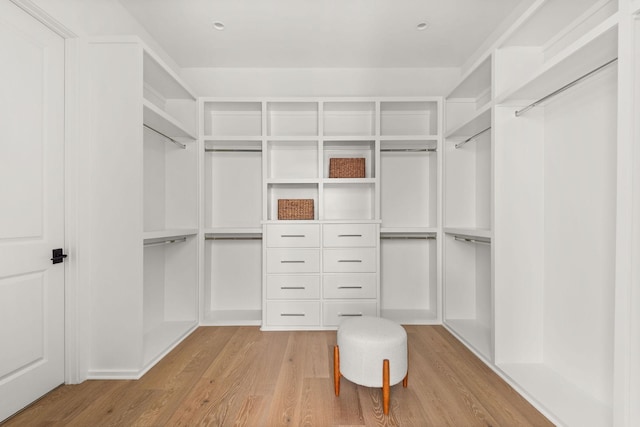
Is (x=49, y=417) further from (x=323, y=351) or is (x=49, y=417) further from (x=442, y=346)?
(x=442, y=346)

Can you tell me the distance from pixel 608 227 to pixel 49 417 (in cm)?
322

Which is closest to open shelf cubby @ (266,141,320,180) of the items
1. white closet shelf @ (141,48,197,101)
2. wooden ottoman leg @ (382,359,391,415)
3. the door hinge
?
white closet shelf @ (141,48,197,101)

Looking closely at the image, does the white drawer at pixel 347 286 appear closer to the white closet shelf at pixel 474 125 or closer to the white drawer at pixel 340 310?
the white drawer at pixel 340 310

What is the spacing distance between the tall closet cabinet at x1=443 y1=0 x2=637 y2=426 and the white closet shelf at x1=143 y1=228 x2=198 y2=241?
2.46 m

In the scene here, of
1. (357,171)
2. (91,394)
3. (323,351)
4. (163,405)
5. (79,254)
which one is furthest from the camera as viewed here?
(357,171)

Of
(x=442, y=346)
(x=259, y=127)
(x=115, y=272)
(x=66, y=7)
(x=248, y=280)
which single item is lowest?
(x=442, y=346)

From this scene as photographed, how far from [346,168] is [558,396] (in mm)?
2365

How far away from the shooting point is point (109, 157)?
2230 millimetres

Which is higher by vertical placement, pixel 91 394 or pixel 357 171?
pixel 357 171

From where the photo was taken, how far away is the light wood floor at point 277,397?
175 cm

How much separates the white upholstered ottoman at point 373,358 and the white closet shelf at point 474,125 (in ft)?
5.80

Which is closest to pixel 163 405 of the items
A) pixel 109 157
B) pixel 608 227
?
pixel 109 157

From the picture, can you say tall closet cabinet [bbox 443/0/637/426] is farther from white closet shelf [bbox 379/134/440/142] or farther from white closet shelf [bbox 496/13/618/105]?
white closet shelf [bbox 379/134/440/142]

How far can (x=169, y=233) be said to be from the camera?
269 centimetres
